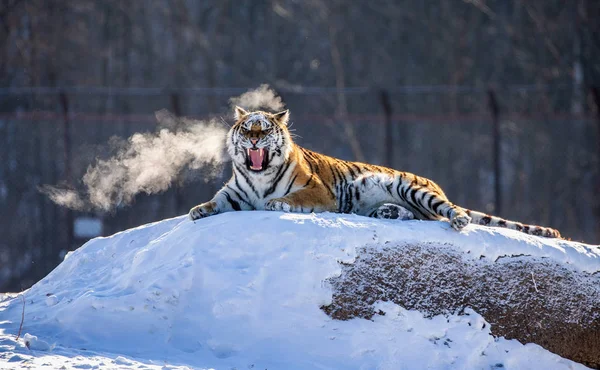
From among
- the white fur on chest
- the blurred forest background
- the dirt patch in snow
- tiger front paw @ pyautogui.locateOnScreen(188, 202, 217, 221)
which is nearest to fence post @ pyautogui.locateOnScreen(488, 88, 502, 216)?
the dirt patch in snow

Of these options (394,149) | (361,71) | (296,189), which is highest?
(361,71)

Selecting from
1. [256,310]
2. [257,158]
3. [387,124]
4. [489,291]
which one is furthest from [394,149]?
[256,310]

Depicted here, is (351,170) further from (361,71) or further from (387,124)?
(361,71)

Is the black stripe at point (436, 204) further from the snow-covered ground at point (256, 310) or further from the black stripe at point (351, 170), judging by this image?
the black stripe at point (351, 170)

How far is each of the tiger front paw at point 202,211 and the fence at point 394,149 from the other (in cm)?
738

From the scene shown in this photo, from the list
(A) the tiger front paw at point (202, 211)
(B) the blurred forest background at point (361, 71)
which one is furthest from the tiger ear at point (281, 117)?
(B) the blurred forest background at point (361, 71)

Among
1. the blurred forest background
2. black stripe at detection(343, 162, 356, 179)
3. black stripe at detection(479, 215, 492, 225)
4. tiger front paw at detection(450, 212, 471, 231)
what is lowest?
black stripe at detection(479, 215, 492, 225)

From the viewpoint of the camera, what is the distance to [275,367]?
198 inches

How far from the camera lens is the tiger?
6.11 meters

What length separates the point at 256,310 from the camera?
5297 millimetres

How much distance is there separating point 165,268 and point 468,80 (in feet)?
57.8

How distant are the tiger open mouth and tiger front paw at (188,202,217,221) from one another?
41 cm

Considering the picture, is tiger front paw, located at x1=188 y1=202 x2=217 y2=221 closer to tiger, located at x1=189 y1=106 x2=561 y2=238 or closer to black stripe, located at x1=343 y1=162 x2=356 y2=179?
tiger, located at x1=189 y1=106 x2=561 y2=238

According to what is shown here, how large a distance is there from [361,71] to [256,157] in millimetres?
16364
